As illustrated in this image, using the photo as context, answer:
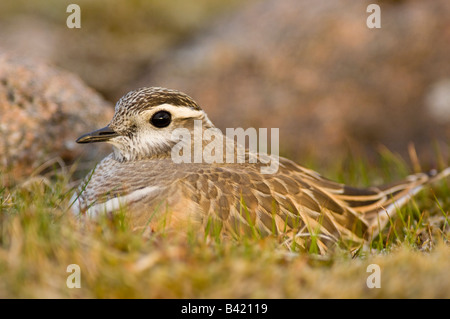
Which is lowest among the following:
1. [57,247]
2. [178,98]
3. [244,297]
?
[244,297]

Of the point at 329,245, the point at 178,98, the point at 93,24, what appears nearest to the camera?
the point at 329,245

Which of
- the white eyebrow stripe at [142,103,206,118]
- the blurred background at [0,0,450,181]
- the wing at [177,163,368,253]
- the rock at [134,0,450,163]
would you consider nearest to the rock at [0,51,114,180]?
the white eyebrow stripe at [142,103,206,118]

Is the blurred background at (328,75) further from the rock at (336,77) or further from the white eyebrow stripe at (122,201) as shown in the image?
the white eyebrow stripe at (122,201)

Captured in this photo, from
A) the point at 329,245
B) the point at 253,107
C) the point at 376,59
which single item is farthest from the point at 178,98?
the point at 376,59

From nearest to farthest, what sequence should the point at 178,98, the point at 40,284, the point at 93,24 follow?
the point at 40,284 → the point at 178,98 → the point at 93,24

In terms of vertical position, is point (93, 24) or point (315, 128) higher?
point (93, 24)

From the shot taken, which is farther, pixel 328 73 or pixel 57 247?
pixel 328 73

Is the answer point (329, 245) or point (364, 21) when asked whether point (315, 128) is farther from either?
point (329, 245)
